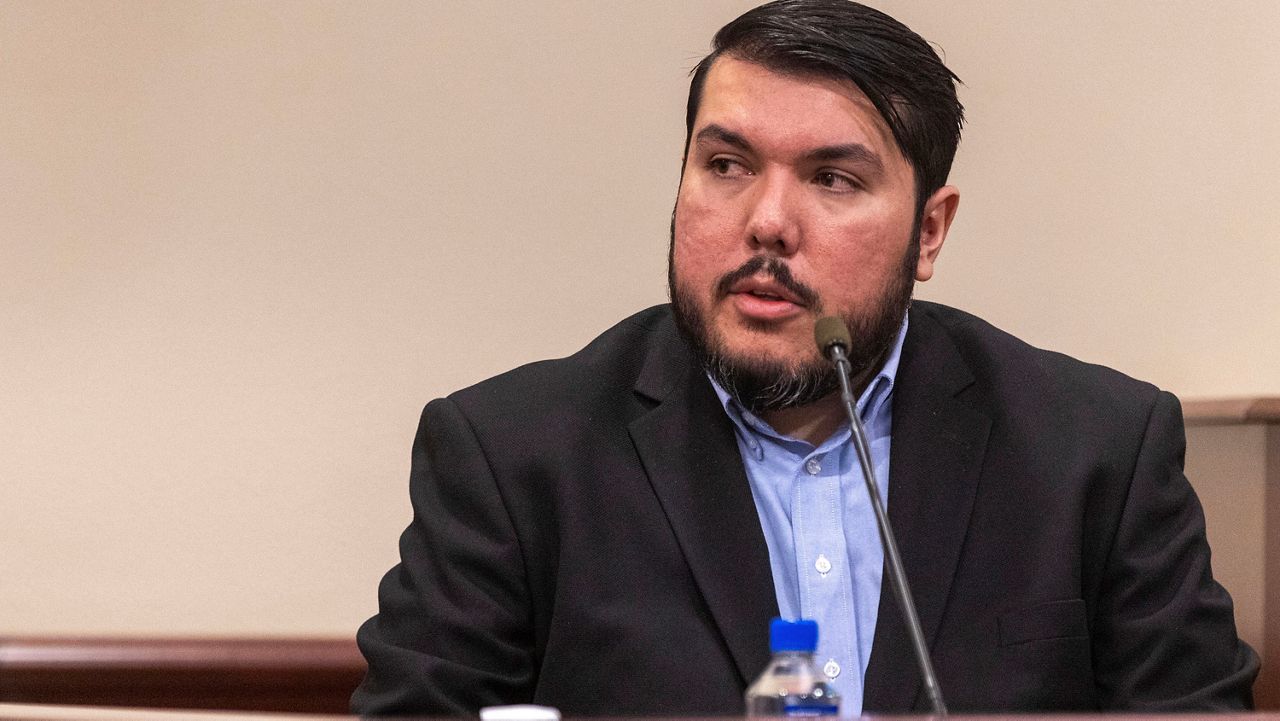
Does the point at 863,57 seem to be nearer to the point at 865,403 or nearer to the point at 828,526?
the point at 865,403

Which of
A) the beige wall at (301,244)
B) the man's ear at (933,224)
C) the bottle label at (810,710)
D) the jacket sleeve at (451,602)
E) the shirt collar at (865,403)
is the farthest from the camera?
the beige wall at (301,244)

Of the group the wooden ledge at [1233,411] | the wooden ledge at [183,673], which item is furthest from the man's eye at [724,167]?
the wooden ledge at [183,673]

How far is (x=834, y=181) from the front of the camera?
190 centimetres

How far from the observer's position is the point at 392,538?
2.86 m

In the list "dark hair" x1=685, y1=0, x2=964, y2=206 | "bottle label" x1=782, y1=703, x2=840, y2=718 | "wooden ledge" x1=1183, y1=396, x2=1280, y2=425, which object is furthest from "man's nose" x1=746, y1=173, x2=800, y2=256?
"wooden ledge" x1=1183, y1=396, x2=1280, y2=425

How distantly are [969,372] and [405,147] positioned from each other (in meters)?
1.32

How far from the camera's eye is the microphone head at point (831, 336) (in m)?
1.49

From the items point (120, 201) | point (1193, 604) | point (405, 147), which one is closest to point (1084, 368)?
point (1193, 604)

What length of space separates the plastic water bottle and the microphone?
9 centimetres

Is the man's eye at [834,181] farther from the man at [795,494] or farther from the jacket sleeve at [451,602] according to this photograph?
the jacket sleeve at [451,602]

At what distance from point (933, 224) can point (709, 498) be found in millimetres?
576

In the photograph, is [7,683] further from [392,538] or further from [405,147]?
[405,147]

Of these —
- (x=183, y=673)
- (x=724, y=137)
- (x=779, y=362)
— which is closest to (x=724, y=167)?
(x=724, y=137)

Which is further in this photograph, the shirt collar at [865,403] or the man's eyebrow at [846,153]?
the shirt collar at [865,403]
